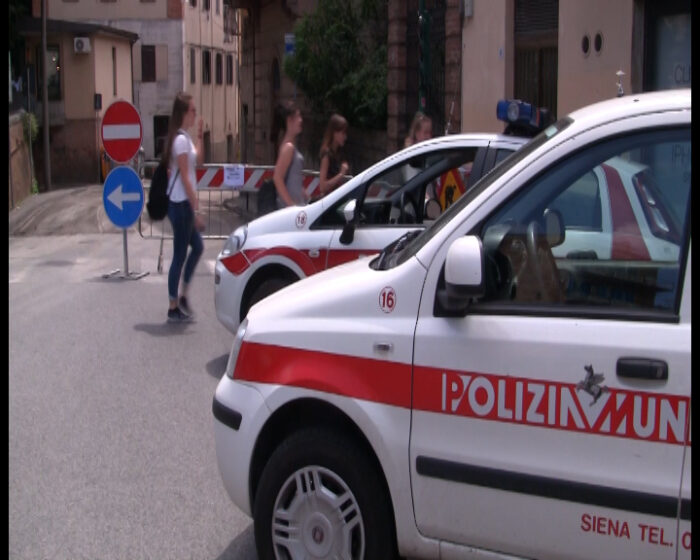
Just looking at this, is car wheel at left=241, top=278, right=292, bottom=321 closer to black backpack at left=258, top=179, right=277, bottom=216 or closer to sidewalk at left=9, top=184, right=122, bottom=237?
black backpack at left=258, top=179, right=277, bottom=216

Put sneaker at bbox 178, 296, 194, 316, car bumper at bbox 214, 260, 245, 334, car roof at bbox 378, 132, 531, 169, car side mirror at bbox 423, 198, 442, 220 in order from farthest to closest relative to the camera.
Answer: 1. sneaker at bbox 178, 296, 194, 316
2. car bumper at bbox 214, 260, 245, 334
3. car side mirror at bbox 423, 198, 442, 220
4. car roof at bbox 378, 132, 531, 169

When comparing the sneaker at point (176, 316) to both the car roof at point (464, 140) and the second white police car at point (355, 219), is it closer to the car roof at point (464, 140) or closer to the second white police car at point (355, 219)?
the second white police car at point (355, 219)

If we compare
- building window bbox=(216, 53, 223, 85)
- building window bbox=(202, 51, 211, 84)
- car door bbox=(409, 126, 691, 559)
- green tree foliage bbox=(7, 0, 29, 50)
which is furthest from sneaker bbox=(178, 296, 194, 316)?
building window bbox=(216, 53, 223, 85)

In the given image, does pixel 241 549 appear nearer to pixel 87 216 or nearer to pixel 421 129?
pixel 421 129

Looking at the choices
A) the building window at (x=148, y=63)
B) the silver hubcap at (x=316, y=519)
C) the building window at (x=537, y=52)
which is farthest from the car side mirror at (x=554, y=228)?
the building window at (x=148, y=63)

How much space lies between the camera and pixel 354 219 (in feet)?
26.0

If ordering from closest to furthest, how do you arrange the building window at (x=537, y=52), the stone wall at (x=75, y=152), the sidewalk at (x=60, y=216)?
the building window at (x=537, y=52) → the sidewalk at (x=60, y=216) → the stone wall at (x=75, y=152)

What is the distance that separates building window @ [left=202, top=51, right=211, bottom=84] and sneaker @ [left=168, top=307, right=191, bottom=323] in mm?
51181

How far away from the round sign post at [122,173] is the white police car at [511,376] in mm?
9268

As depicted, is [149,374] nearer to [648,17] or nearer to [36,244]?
[648,17]

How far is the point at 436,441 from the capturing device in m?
3.91

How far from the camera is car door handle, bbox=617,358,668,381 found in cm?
346

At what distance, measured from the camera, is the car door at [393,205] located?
7727 mm

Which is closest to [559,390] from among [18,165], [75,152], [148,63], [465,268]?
[465,268]
